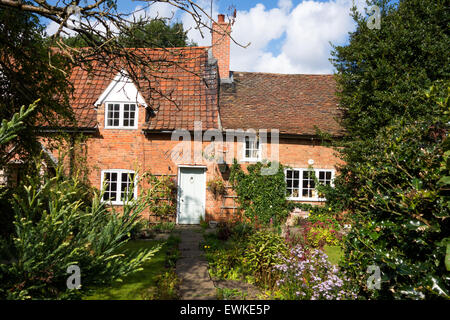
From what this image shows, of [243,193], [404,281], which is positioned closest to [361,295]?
[404,281]

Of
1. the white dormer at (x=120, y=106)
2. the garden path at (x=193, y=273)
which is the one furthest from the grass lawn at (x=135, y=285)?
the white dormer at (x=120, y=106)

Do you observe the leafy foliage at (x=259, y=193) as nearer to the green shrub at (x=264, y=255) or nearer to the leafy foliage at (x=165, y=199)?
the leafy foliage at (x=165, y=199)

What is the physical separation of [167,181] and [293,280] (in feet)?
28.1

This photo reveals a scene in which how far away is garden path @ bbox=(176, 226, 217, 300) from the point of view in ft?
18.2

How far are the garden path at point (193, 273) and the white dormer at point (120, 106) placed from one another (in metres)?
6.33

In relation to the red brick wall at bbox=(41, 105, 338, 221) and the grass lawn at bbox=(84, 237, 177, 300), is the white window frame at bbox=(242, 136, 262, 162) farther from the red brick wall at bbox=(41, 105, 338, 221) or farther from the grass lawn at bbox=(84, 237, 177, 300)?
the grass lawn at bbox=(84, 237, 177, 300)

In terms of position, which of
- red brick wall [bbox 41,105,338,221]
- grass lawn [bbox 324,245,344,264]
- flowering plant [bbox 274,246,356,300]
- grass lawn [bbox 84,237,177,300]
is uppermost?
red brick wall [bbox 41,105,338,221]

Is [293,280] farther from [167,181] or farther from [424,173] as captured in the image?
[167,181]

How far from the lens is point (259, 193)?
43.5 ft

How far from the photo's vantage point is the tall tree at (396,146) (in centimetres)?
277

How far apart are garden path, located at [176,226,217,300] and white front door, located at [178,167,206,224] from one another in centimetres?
298

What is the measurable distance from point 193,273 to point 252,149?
774 cm

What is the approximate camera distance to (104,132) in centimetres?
1349

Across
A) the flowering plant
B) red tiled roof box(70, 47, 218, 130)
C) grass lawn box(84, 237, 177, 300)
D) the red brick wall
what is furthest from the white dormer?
the flowering plant
